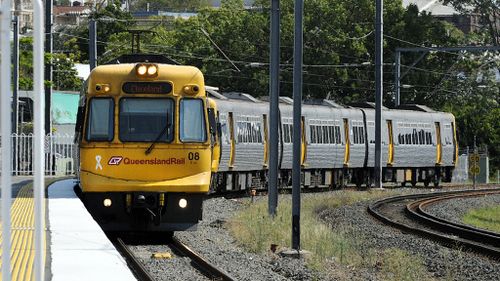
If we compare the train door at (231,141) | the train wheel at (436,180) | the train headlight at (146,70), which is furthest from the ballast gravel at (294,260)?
the train wheel at (436,180)

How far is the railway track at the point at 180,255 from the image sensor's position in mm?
13081

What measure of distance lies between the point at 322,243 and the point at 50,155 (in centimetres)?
2618

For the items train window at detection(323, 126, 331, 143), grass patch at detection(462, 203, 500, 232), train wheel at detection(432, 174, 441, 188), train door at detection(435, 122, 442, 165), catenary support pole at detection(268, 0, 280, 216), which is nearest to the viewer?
catenary support pole at detection(268, 0, 280, 216)

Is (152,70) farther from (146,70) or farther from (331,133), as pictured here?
(331,133)

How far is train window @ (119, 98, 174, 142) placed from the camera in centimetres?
1731

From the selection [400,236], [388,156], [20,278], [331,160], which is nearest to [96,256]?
[20,278]

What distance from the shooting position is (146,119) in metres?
17.5

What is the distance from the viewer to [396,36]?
68875mm

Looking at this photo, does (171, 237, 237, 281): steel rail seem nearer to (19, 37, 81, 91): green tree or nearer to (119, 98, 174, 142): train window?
(119, 98, 174, 142): train window

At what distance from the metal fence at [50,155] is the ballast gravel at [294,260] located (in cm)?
1701

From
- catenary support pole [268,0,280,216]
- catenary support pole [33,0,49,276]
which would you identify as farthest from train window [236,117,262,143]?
catenary support pole [33,0,49,276]

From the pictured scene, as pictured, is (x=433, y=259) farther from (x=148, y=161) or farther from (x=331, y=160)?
(x=331, y=160)

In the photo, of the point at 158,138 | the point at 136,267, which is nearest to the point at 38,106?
the point at 136,267

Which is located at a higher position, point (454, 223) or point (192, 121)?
point (192, 121)
